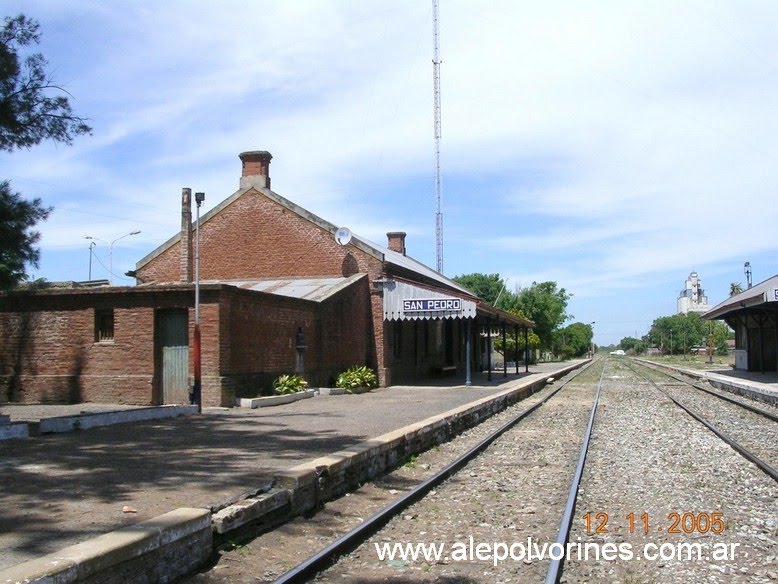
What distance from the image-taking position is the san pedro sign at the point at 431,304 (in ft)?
77.1

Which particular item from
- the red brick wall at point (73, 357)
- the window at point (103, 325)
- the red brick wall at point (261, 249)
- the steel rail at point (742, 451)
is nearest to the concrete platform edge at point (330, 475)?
the steel rail at point (742, 451)

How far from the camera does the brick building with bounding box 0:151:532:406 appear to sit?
Answer: 17.4 meters

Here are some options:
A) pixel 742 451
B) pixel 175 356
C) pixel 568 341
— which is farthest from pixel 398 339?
pixel 568 341

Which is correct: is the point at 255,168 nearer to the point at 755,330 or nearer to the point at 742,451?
the point at 742,451

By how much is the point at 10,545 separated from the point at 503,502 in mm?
4760

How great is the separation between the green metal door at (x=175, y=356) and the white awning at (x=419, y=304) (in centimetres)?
910

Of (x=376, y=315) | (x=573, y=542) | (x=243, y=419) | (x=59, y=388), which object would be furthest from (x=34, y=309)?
(x=573, y=542)

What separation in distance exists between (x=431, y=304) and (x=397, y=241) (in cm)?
1991

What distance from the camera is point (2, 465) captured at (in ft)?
27.1

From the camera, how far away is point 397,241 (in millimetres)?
43656

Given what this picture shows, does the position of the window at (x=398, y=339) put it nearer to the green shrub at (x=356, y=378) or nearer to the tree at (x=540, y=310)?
the green shrub at (x=356, y=378)

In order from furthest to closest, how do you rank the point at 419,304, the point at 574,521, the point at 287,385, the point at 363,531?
the point at 419,304 → the point at 287,385 → the point at 574,521 → the point at 363,531

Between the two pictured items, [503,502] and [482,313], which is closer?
[503,502]

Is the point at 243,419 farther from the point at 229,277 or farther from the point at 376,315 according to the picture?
the point at 229,277
